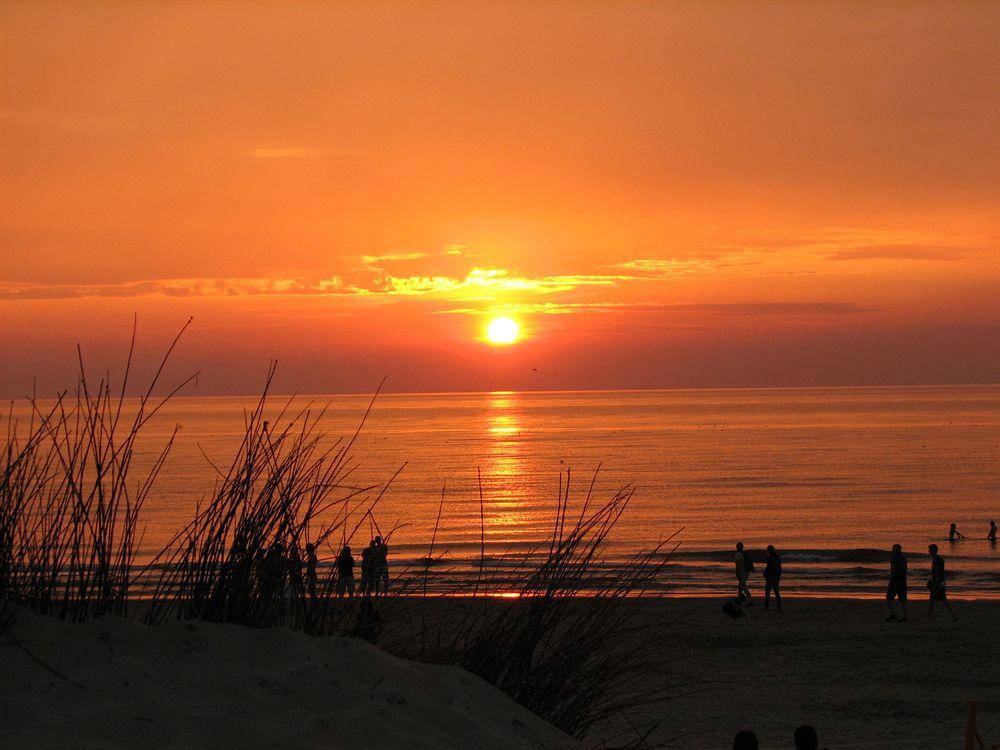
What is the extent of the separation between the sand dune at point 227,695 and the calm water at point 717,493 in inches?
112

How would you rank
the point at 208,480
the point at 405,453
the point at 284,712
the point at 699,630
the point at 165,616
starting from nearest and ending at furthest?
the point at 284,712
the point at 165,616
the point at 699,630
the point at 208,480
the point at 405,453

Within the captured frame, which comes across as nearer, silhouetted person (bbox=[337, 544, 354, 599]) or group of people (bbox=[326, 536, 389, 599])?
silhouetted person (bbox=[337, 544, 354, 599])

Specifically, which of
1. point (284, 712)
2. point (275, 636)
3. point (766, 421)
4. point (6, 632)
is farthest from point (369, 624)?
point (766, 421)

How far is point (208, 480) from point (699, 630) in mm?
57708

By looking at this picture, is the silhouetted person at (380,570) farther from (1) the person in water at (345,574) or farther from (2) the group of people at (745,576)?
(2) the group of people at (745,576)

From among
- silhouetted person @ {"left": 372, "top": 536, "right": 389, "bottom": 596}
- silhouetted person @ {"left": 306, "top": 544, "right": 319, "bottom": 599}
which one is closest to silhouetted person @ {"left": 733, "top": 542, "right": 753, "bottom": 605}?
silhouetted person @ {"left": 372, "top": 536, "right": 389, "bottom": 596}

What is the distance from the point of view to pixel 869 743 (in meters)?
10.7

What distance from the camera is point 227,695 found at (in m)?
3.35

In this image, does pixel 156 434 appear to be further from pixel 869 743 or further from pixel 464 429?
pixel 869 743

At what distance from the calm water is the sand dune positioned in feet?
9.34

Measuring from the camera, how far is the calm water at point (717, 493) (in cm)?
3503

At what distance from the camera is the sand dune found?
10.1 feet

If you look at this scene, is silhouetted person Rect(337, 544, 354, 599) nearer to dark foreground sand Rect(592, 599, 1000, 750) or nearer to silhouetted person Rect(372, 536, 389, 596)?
silhouetted person Rect(372, 536, 389, 596)

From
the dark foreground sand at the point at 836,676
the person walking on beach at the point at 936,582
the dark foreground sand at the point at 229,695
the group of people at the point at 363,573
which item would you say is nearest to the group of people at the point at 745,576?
the dark foreground sand at the point at 836,676
